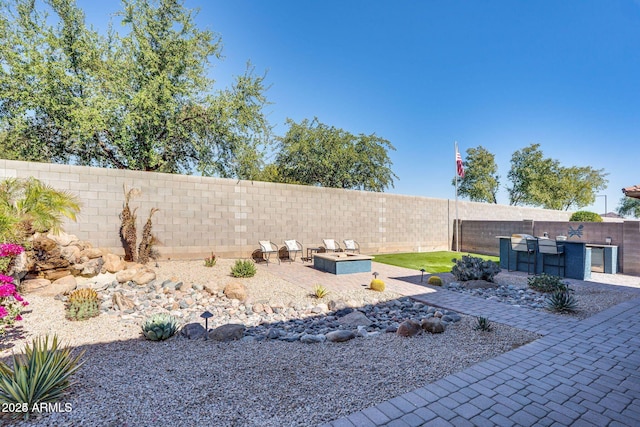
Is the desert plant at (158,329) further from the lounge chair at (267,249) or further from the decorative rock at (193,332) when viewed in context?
the lounge chair at (267,249)

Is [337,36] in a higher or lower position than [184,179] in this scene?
higher

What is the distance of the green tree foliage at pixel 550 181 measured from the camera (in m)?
28.5

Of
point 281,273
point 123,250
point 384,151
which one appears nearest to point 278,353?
point 281,273

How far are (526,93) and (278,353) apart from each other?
16169 millimetres

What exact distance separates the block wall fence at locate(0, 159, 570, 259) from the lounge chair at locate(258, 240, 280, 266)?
0.28 metres

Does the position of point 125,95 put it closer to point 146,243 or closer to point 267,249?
point 146,243

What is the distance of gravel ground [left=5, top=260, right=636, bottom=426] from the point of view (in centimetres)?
236

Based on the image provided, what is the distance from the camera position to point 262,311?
18.6 ft

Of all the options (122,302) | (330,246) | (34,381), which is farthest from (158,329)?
(330,246)

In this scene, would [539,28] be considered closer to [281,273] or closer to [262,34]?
[262,34]

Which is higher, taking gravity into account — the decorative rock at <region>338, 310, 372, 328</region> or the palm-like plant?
the palm-like plant

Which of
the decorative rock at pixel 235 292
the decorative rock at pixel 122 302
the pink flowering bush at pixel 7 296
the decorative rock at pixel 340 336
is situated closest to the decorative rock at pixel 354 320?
the decorative rock at pixel 340 336

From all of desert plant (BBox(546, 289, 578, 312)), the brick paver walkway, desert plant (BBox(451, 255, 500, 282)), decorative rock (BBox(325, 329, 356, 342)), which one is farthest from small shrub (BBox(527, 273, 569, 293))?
decorative rock (BBox(325, 329, 356, 342))

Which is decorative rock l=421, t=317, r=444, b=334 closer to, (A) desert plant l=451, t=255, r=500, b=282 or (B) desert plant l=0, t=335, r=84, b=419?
(A) desert plant l=451, t=255, r=500, b=282
